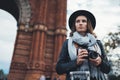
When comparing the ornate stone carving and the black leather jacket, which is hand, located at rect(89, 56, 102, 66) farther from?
the ornate stone carving

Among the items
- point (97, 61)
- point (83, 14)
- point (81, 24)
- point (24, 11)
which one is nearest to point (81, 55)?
point (97, 61)

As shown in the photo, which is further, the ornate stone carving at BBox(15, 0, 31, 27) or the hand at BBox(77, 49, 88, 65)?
the ornate stone carving at BBox(15, 0, 31, 27)

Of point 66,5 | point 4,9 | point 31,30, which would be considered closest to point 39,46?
point 31,30

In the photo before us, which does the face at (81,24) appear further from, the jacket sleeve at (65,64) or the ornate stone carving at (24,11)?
the ornate stone carving at (24,11)

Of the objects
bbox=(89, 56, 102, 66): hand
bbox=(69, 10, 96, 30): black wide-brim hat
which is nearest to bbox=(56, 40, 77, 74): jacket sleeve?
bbox=(89, 56, 102, 66): hand

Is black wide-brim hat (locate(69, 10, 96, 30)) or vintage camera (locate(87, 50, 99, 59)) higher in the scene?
black wide-brim hat (locate(69, 10, 96, 30))

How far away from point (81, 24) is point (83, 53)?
0.42 meters

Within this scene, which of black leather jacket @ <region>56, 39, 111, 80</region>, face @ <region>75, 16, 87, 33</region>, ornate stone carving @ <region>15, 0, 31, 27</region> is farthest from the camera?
ornate stone carving @ <region>15, 0, 31, 27</region>

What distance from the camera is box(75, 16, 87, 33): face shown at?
2.56 m

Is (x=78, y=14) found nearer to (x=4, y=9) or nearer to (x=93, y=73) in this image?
(x=93, y=73)

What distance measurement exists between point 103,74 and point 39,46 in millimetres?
16323

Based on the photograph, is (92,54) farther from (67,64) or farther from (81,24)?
(81,24)

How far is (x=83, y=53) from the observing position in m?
2.25

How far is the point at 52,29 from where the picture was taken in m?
20.1
